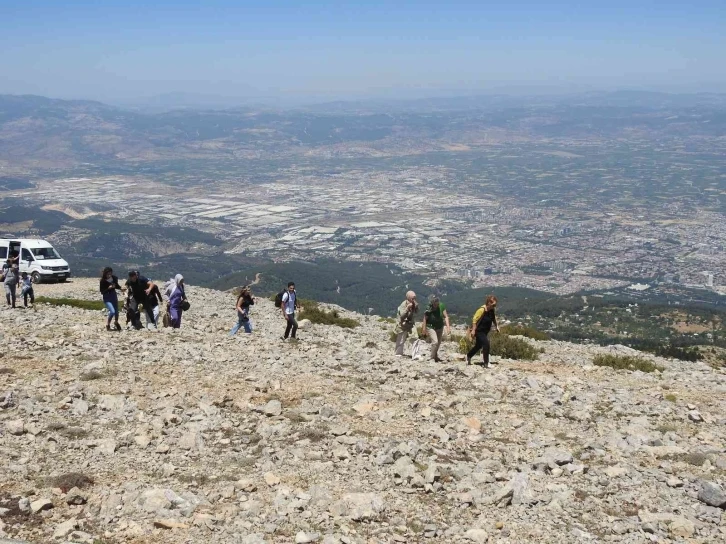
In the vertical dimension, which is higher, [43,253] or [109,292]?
[109,292]

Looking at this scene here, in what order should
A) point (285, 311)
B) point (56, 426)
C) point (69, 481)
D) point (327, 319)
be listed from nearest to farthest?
point (69, 481) < point (56, 426) < point (285, 311) < point (327, 319)

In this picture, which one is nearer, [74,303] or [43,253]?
[74,303]

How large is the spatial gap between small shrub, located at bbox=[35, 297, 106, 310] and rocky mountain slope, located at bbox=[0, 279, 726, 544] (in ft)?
29.9

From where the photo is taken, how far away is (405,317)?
17125 mm

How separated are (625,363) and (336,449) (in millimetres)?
12024

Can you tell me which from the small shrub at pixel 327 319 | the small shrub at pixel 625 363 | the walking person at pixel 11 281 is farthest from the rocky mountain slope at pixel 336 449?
the small shrub at pixel 327 319

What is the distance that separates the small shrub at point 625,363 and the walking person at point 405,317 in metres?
6.14

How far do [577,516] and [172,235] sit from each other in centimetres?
15344

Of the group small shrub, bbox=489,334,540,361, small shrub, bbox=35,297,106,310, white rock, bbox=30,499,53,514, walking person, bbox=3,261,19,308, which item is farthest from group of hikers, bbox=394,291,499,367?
walking person, bbox=3,261,19,308

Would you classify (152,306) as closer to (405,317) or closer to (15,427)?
(405,317)

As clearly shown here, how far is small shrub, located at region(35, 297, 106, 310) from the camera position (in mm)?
26073

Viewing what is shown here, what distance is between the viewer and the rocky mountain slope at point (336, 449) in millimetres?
8492

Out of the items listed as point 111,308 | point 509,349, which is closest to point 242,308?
point 111,308

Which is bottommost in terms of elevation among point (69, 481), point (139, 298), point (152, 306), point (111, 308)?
point (152, 306)
